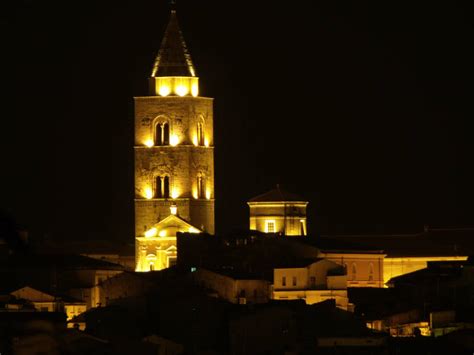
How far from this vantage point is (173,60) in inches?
2830

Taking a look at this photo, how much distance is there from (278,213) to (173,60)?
953 centimetres

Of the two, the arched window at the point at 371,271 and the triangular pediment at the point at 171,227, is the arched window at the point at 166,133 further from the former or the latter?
the arched window at the point at 371,271

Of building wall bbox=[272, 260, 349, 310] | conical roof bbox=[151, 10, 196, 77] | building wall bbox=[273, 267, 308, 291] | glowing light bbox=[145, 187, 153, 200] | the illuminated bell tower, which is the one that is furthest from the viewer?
glowing light bbox=[145, 187, 153, 200]

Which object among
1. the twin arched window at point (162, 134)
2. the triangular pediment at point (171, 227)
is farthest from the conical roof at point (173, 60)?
the triangular pediment at point (171, 227)

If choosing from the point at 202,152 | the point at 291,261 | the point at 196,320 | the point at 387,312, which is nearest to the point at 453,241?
the point at 202,152

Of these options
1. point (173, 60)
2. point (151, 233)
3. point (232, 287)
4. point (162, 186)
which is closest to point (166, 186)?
point (162, 186)

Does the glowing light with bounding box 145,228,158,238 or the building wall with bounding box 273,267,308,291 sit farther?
the glowing light with bounding box 145,228,158,238

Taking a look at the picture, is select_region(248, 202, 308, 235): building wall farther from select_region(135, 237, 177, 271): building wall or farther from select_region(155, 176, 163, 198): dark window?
select_region(135, 237, 177, 271): building wall

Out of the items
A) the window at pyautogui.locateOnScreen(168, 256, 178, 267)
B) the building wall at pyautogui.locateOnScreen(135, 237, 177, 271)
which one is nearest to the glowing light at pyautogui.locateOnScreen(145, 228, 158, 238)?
the building wall at pyautogui.locateOnScreen(135, 237, 177, 271)

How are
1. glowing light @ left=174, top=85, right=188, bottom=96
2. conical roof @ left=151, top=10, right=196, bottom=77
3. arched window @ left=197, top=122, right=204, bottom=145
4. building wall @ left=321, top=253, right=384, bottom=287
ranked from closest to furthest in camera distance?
building wall @ left=321, top=253, right=384, bottom=287, conical roof @ left=151, top=10, right=196, bottom=77, glowing light @ left=174, top=85, right=188, bottom=96, arched window @ left=197, top=122, right=204, bottom=145

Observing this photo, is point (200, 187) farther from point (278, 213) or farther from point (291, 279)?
point (291, 279)

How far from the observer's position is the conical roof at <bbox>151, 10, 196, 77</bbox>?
236 ft

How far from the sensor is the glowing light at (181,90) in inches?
2869

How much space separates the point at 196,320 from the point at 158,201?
79.7 feet
